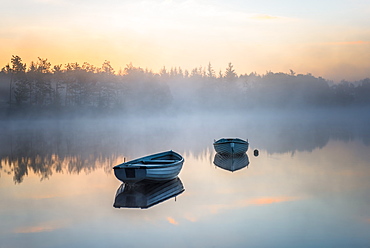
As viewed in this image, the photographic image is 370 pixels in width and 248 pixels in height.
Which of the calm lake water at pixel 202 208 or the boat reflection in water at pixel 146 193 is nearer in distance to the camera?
the calm lake water at pixel 202 208

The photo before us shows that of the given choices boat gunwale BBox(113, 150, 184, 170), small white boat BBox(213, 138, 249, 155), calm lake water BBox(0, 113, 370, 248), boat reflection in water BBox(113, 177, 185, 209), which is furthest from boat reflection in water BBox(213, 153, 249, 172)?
boat reflection in water BBox(113, 177, 185, 209)

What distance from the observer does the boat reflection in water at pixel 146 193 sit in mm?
19544

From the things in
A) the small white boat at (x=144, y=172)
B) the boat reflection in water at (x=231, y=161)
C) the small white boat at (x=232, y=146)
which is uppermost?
the small white boat at (x=144, y=172)

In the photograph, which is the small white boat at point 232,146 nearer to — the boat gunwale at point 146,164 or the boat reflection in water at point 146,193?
the boat gunwale at point 146,164

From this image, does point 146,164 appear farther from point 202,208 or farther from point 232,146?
point 232,146

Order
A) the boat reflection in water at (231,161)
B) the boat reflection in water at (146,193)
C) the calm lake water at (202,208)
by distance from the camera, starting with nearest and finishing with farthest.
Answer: the calm lake water at (202,208), the boat reflection in water at (146,193), the boat reflection in water at (231,161)

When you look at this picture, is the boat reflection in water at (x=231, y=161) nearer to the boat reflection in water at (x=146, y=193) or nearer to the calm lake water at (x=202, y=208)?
the calm lake water at (x=202, y=208)

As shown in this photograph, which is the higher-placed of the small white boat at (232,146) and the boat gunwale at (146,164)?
the boat gunwale at (146,164)

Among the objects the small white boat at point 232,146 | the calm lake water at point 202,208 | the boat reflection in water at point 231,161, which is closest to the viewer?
the calm lake water at point 202,208

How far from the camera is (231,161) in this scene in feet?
116

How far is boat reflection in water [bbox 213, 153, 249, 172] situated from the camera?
31891mm

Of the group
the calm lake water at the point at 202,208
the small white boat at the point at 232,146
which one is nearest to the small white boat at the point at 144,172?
the calm lake water at the point at 202,208

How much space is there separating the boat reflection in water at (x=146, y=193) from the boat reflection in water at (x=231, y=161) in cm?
749

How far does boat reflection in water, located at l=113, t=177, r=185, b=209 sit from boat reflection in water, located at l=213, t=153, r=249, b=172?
7490 millimetres
